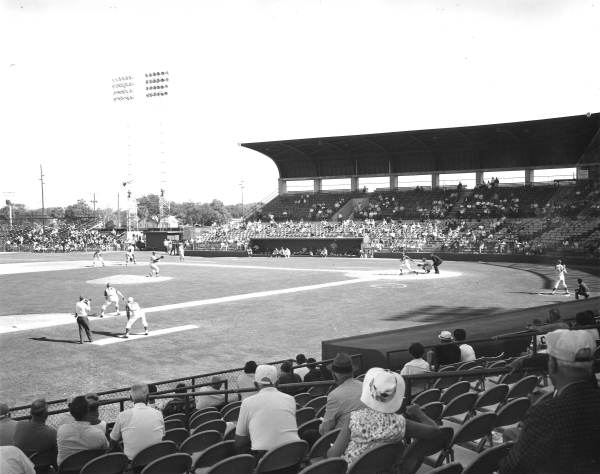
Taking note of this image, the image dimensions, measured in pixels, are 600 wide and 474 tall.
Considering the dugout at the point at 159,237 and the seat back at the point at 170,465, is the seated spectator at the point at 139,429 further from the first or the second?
the dugout at the point at 159,237

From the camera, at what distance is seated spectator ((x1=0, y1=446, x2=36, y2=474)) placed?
482 centimetres

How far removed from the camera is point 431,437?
4234 mm

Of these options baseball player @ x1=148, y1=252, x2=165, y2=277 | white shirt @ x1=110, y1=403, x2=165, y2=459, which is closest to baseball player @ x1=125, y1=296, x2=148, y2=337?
white shirt @ x1=110, y1=403, x2=165, y2=459

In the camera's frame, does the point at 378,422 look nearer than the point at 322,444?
Yes

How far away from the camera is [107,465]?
208 inches

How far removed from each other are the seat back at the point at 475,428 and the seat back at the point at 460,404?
1.00m

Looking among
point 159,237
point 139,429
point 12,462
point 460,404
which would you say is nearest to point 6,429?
point 139,429

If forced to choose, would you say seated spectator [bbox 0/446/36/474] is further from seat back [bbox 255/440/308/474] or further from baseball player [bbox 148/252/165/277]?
baseball player [bbox 148/252/165/277]

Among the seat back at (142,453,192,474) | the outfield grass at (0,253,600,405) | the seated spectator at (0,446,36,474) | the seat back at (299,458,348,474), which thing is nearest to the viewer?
the seat back at (299,458,348,474)

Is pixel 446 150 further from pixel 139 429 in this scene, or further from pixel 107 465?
pixel 107 465

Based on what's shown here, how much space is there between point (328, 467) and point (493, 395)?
3316 millimetres

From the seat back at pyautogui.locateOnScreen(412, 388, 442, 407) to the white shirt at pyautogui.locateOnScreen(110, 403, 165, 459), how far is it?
296 cm

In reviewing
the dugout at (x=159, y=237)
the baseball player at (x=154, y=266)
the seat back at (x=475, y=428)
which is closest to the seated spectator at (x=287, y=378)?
the seat back at (x=475, y=428)

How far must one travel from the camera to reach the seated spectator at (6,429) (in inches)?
260
